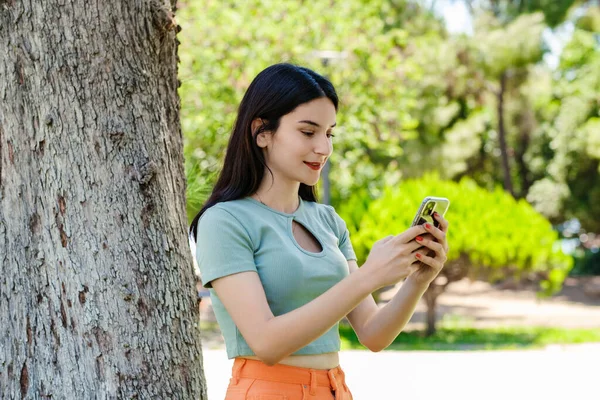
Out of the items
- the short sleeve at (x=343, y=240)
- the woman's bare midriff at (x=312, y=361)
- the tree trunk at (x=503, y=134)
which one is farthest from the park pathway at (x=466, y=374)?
the tree trunk at (x=503, y=134)

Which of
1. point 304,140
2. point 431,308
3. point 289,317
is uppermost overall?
point 431,308

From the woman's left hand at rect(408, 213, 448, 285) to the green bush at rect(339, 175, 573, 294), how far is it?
9.61 m

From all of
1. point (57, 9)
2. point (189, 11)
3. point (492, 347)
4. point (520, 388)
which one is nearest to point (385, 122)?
point (189, 11)

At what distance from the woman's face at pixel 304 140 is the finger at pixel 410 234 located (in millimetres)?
295

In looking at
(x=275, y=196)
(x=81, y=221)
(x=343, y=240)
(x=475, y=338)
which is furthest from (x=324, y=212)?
(x=475, y=338)

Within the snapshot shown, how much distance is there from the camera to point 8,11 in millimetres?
2229

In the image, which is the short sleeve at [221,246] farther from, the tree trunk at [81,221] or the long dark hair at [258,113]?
the tree trunk at [81,221]

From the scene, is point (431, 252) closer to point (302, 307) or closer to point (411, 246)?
point (411, 246)

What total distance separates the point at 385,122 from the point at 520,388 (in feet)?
24.8

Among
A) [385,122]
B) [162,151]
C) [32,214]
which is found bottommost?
[32,214]

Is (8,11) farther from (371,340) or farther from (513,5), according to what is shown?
(513,5)

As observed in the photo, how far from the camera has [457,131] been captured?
22.9 m

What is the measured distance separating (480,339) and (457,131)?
38.5ft

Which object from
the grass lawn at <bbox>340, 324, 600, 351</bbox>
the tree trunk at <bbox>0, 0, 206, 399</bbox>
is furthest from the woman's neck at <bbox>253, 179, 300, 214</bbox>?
the grass lawn at <bbox>340, 324, 600, 351</bbox>
